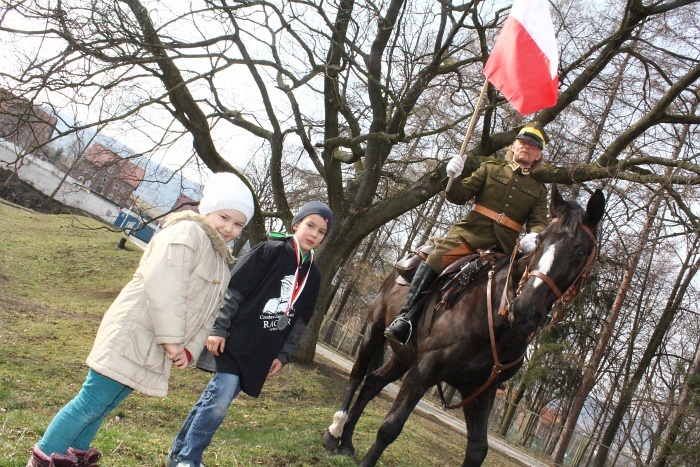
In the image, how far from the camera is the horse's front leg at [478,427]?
4852 millimetres

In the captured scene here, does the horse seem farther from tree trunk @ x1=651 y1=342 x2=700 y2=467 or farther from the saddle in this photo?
tree trunk @ x1=651 y1=342 x2=700 y2=467

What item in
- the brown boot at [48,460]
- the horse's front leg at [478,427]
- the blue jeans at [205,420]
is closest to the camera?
the brown boot at [48,460]

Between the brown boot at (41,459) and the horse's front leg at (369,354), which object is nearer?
the brown boot at (41,459)

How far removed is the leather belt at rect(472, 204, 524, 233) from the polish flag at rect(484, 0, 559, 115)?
1.07 metres

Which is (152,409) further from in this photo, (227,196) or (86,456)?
(227,196)

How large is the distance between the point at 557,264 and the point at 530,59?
2.50m

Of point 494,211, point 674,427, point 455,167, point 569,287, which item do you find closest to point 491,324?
point 569,287

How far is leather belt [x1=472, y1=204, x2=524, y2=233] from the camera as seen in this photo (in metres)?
5.38

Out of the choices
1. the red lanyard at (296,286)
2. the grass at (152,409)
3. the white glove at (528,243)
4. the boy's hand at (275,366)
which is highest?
the white glove at (528,243)

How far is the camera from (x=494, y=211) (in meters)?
5.43

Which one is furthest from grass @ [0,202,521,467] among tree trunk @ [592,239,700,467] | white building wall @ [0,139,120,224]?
white building wall @ [0,139,120,224]

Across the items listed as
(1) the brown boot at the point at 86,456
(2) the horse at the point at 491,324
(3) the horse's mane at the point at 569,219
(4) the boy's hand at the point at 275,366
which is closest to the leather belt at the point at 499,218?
(2) the horse at the point at 491,324

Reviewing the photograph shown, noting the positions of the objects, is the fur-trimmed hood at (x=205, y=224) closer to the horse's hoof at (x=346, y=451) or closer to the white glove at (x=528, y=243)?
the white glove at (x=528, y=243)

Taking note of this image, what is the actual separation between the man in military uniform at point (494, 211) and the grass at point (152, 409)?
1.79 meters
